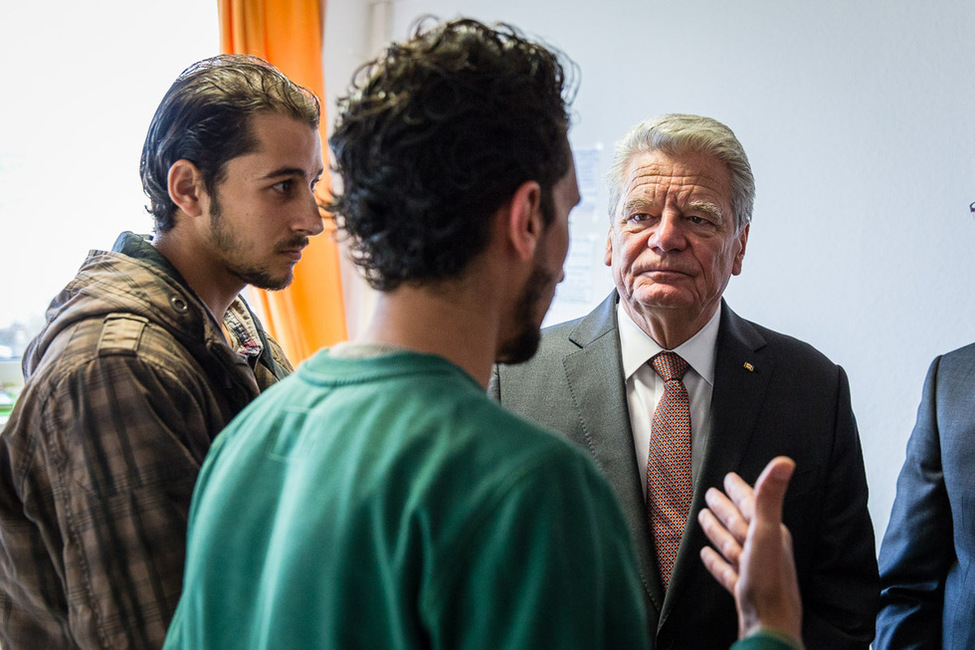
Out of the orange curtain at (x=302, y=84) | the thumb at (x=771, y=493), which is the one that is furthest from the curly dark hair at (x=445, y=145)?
the orange curtain at (x=302, y=84)

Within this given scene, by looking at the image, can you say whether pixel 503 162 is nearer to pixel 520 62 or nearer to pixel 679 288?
pixel 520 62

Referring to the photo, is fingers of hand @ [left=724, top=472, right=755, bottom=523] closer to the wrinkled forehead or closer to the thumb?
the thumb

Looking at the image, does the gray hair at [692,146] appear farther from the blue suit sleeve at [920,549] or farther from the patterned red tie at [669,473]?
the blue suit sleeve at [920,549]

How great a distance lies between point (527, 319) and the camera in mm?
853

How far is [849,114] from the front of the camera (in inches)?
102

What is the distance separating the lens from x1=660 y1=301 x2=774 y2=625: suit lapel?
146 cm

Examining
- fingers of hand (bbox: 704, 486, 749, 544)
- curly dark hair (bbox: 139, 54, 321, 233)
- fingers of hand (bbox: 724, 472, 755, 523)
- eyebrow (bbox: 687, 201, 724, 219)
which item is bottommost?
fingers of hand (bbox: 704, 486, 749, 544)

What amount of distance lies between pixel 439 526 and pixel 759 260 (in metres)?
2.36

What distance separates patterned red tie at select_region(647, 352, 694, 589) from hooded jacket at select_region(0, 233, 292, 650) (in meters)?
0.80

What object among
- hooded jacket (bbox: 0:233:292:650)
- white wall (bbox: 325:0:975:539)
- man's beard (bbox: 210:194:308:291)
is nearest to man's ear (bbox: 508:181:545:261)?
hooded jacket (bbox: 0:233:292:650)

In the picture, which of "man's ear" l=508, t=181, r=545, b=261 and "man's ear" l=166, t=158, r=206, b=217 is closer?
"man's ear" l=508, t=181, r=545, b=261

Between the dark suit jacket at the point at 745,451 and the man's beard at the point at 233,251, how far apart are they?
1.69ft

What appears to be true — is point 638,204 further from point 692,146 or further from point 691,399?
point 691,399

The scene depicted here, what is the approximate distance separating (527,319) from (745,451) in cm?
88
